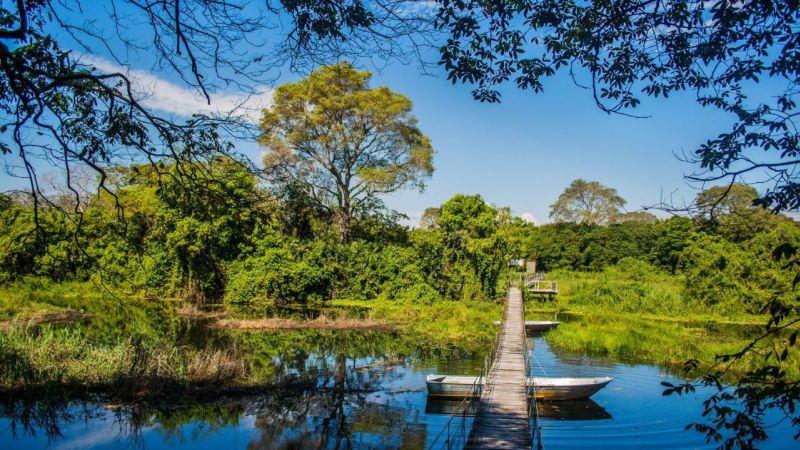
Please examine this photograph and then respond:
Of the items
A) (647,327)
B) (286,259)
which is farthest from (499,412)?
(286,259)

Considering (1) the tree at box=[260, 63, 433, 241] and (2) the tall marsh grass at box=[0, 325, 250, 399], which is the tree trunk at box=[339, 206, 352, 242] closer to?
(1) the tree at box=[260, 63, 433, 241]

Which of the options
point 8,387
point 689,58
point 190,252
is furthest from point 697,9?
point 190,252

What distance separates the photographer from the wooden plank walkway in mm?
7414

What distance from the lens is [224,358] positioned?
1209 centimetres

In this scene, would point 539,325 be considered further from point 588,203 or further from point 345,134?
point 588,203

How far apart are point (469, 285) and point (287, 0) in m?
24.1

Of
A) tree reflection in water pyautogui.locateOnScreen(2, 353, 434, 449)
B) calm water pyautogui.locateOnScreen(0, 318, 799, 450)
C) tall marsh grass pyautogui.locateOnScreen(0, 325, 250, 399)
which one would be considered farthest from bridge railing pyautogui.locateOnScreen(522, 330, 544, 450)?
tall marsh grass pyautogui.locateOnScreen(0, 325, 250, 399)


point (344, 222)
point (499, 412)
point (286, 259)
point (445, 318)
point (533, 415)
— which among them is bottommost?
point (499, 412)

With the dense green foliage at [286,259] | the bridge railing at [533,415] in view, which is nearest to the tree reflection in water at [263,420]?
the bridge railing at [533,415]

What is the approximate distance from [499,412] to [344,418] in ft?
9.49

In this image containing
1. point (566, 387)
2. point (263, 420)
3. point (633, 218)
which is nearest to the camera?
point (263, 420)

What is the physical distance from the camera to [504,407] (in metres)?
9.14

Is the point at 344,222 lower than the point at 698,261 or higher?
higher

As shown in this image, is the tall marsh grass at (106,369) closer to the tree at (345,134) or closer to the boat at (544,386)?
the boat at (544,386)
